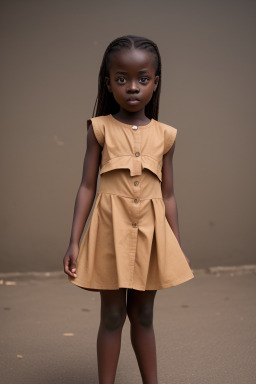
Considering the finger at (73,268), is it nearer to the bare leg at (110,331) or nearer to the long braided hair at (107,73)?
the bare leg at (110,331)

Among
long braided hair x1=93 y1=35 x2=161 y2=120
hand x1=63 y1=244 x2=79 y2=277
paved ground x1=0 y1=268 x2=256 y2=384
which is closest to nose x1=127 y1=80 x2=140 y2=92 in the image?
long braided hair x1=93 y1=35 x2=161 y2=120

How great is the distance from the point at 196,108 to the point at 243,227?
3.99 ft

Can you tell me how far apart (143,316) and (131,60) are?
1.08 meters

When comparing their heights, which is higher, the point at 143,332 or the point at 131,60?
the point at 131,60

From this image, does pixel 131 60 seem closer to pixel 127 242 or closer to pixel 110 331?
pixel 127 242

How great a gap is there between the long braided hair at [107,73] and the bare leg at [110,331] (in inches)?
31.6

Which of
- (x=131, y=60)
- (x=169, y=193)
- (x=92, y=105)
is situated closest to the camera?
(x=131, y=60)

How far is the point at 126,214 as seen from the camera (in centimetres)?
214

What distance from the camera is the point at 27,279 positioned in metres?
4.57

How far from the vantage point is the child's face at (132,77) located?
2.09m

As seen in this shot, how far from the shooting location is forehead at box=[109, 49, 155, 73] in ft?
6.83

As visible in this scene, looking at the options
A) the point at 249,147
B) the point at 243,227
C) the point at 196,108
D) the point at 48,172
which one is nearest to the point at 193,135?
the point at 196,108

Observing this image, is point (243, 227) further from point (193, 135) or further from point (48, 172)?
point (48, 172)

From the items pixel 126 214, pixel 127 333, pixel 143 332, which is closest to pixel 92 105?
pixel 127 333
